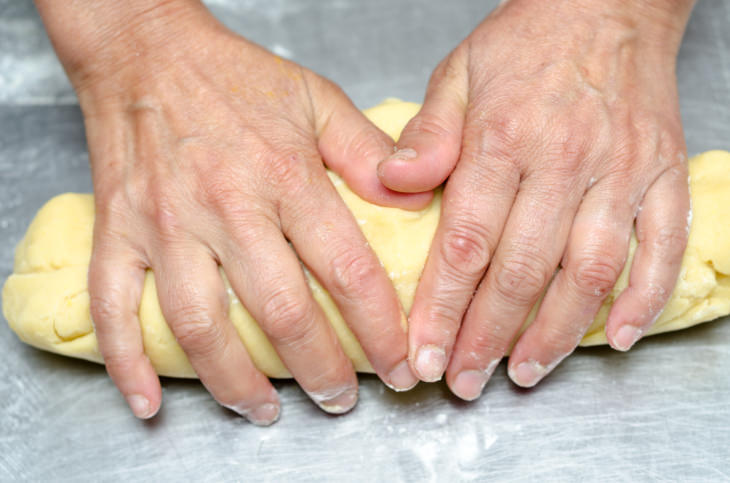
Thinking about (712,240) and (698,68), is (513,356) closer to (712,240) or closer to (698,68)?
(712,240)

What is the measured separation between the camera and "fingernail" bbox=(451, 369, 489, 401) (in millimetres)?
1414

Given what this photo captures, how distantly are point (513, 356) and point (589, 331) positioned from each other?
188 millimetres

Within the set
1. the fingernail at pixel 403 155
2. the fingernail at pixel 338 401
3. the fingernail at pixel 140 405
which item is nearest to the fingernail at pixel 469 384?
the fingernail at pixel 338 401

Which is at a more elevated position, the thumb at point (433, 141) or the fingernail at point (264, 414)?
the thumb at point (433, 141)

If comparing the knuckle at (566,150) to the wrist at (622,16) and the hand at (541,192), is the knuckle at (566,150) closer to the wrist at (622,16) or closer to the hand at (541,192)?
the hand at (541,192)

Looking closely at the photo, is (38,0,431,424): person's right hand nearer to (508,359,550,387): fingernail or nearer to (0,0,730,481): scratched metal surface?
(0,0,730,481): scratched metal surface

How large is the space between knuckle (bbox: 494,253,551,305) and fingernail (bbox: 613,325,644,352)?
21 cm

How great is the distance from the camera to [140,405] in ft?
4.64

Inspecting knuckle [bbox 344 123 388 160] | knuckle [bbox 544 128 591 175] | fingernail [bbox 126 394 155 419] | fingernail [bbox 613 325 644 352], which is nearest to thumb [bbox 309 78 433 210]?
knuckle [bbox 344 123 388 160]

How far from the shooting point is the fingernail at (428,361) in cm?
133

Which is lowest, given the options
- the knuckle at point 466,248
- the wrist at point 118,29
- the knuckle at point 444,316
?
the knuckle at point 444,316

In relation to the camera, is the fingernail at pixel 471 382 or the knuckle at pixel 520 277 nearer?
the knuckle at pixel 520 277

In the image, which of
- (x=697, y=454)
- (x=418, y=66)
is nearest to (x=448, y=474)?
(x=697, y=454)

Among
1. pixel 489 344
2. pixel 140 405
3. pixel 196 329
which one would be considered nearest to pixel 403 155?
pixel 489 344
